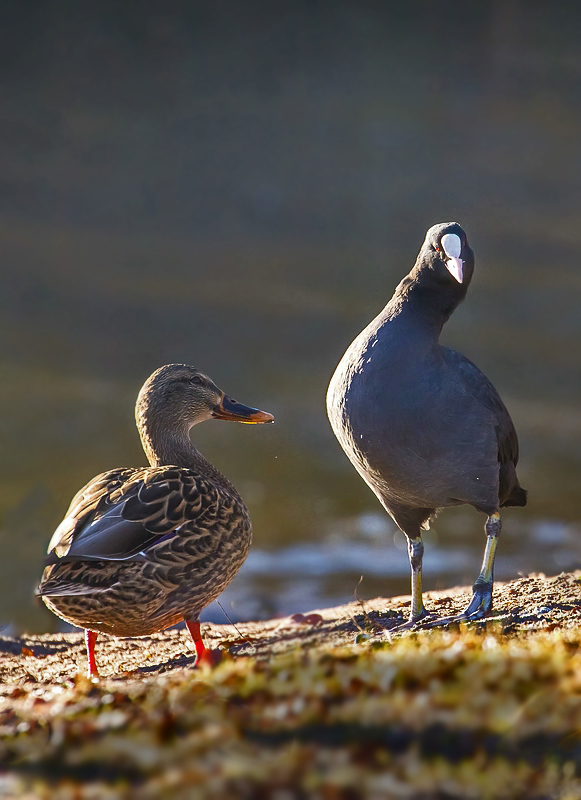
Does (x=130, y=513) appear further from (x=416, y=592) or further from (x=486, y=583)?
(x=486, y=583)

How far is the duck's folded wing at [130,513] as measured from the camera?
479 cm

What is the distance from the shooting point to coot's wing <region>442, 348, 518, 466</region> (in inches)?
226

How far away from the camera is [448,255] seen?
18.2 feet

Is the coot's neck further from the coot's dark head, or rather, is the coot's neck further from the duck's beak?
the duck's beak

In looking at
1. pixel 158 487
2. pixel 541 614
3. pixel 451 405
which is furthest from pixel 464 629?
pixel 158 487

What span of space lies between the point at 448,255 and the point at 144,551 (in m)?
2.58

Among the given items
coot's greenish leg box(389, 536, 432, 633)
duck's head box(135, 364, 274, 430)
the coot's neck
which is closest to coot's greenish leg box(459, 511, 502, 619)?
coot's greenish leg box(389, 536, 432, 633)

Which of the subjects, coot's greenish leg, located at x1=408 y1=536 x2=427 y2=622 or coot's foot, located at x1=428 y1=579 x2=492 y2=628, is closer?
coot's foot, located at x1=428 y1=579 x2=492 y2=628

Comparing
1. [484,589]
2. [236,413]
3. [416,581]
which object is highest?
[236,413]

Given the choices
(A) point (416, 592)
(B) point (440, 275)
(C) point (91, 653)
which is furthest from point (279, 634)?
(B) point (440, 275)

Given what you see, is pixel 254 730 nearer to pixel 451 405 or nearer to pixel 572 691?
pixel 572 691

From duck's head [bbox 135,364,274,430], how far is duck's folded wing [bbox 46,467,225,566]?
650mm

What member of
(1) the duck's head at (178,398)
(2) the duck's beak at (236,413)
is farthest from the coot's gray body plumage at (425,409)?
(1) the duck's head at (178,398)

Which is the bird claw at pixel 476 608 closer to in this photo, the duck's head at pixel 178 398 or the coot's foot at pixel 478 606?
the coot's foot at pixel 478 606
